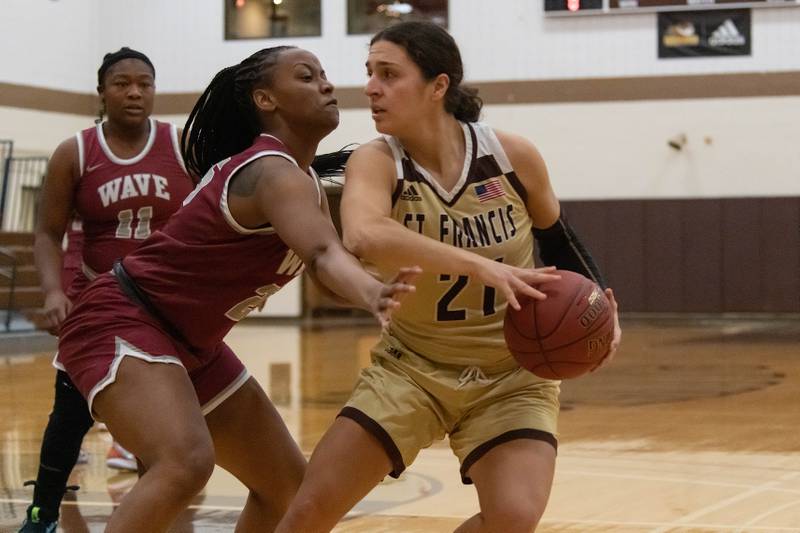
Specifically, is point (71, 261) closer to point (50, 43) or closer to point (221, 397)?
point (221, 397)

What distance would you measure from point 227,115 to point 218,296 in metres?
0.61

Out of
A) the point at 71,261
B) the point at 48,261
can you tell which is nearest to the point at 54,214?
the point at 48,261

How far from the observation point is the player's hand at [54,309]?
14.7 ft

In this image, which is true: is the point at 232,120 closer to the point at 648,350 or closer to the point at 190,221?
the point at 190,221

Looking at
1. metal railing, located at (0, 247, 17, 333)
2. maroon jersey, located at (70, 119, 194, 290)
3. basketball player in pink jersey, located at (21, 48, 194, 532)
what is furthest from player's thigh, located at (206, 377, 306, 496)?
metal railing, located at (0, 247, 17, 333)

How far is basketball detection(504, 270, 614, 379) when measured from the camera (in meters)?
3.24

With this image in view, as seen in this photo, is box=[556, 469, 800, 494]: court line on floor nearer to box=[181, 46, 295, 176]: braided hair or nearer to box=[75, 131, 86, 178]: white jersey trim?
box=[75, 131, 86, 178]: white jersey trim

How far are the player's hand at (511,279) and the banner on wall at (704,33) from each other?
15.6 metres

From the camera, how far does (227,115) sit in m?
3.67

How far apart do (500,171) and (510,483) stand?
89 centimetres

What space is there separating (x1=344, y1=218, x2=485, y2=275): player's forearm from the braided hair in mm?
550

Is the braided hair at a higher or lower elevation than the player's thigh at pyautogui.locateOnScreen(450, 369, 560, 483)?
higher

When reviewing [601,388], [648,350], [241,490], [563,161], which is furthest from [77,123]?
[241,490]

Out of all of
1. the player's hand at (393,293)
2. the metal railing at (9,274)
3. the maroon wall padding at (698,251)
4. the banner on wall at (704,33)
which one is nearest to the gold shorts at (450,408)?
the player's hand at (393,293)
